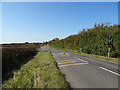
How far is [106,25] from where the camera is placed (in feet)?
93.8

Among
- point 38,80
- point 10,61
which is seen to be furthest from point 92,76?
point 10,61

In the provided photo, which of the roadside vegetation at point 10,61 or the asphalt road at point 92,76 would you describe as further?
the roadside vegetation at point 10,61

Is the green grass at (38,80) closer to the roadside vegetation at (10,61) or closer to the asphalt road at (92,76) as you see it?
the asphalt road at (92,76)

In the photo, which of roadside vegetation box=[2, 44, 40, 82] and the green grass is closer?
the green grass

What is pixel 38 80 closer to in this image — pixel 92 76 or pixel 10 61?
pixel 92 76

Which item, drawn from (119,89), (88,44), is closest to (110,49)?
(88,44)

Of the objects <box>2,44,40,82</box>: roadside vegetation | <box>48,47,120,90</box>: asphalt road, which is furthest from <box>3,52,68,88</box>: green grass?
<box>2,44,40,82</box>: roadside vegetation

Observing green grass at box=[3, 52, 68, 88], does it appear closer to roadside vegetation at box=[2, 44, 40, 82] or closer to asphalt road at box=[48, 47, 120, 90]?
asphalt road at box=[48, 47, 120, 90]

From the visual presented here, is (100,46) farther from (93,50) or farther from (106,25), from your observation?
(106,25)

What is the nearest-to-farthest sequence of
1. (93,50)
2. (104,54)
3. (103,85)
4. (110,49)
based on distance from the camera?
(103,85), (110,49), (104,54), (93,50)

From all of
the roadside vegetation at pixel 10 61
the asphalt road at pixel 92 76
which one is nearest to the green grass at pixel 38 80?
the asphalt road at pixel 92 76

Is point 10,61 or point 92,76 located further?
point 10,61

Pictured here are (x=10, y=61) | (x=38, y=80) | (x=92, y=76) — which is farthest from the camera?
(x=10, y=61)

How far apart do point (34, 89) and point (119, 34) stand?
37.4 ft
